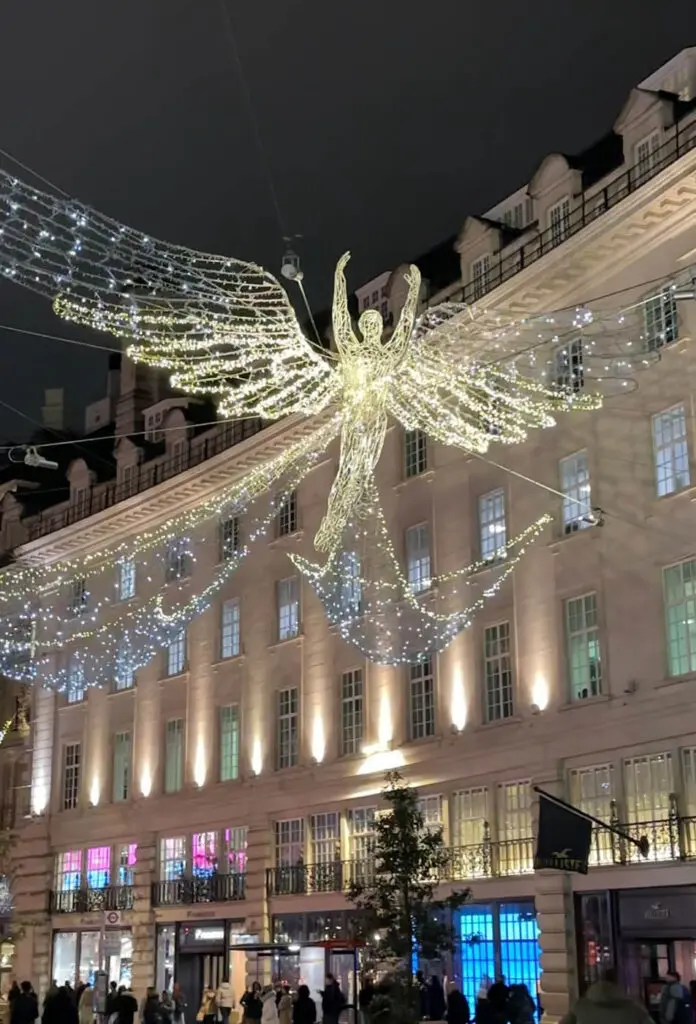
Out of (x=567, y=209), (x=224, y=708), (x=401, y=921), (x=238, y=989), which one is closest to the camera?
(x=401, y=921)

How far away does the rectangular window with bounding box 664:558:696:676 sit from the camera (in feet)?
84.1

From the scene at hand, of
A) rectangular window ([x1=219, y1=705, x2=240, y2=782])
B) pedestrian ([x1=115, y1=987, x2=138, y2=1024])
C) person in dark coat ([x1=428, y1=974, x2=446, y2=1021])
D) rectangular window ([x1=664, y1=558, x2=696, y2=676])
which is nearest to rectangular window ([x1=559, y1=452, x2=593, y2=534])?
rectangular window ([x1=664, y1=558, x2=696, y2=676])

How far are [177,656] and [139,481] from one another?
609 centimetres

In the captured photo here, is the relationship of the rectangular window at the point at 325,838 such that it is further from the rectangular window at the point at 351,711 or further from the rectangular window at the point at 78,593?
the rectangular window at the point at 78,593

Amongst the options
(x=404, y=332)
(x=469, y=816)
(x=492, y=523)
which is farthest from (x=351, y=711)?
(x=404, y=332)

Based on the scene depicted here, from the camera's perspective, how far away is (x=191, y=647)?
41000mm

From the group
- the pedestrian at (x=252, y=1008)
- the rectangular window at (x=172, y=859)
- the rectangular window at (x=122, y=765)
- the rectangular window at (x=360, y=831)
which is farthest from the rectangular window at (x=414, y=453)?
the rectangular window at (x=122, y=765)

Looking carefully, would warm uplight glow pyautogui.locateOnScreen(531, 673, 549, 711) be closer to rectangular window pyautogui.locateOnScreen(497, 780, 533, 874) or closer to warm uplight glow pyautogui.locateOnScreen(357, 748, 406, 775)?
rectangular window pyautogui.locateOnScreen(497, 780, 533, 874)

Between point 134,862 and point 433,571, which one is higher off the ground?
point 433,571

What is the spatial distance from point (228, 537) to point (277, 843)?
9.11 meters

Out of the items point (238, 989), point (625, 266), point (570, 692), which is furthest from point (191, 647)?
point (625, 266)

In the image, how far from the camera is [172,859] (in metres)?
39.8

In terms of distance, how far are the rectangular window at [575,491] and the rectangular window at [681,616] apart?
2.71 metres

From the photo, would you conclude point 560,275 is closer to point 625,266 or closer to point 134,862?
point 625,266
